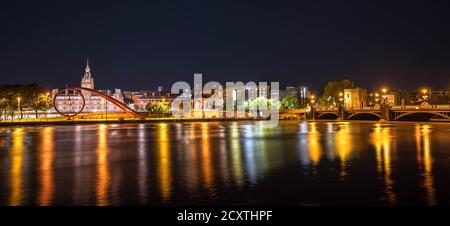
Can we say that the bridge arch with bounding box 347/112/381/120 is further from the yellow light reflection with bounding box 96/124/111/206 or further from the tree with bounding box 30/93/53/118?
the yellow light reflection with bounding box 96/124/111/206

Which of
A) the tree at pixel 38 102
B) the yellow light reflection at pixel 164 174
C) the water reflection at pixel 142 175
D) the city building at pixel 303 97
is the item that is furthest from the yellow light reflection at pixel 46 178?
the city building at pixel 303 97

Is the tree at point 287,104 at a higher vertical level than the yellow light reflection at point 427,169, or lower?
higher

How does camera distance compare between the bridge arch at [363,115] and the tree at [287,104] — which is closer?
the bridge arch at [363,115]

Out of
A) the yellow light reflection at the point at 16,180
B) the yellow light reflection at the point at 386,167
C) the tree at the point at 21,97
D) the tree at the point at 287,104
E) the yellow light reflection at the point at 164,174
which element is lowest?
the yellow light reflection at the point at 386,167

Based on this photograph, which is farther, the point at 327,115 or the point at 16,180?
the point at 327,115

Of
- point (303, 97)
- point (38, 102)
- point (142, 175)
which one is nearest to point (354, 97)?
point (303, 97)

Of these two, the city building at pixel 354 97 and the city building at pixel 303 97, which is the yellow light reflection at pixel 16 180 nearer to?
the city building at pixel 354 97

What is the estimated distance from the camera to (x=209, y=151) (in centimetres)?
2717

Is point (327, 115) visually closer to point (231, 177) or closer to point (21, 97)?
point (21, 97)
